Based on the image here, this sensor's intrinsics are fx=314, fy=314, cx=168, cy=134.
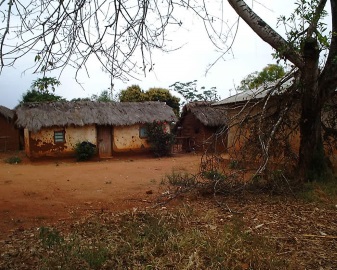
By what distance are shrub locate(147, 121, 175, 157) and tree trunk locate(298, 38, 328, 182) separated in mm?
11669

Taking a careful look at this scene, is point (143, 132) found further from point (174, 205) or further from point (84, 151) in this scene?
point (174, 205)

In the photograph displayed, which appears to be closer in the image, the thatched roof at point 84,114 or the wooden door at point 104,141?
the thatched roof at point 84,114

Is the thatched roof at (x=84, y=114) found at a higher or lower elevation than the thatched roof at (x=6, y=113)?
lower

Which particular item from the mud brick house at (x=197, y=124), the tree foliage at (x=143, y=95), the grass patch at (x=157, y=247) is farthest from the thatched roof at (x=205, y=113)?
the grass patch at (x=157, y=247)

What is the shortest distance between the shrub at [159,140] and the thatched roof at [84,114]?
749 mm

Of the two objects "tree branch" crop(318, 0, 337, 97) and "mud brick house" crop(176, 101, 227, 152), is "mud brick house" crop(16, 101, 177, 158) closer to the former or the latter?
"mud brick house" crop(176, 101, 227, 152)

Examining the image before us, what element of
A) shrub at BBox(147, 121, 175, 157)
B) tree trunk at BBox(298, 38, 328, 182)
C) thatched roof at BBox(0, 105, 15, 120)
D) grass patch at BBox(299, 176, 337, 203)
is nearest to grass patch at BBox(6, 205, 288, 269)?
grass patch at BBox(299, 176, 337, 203)

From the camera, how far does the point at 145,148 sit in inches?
770

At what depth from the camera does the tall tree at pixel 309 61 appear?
610cm

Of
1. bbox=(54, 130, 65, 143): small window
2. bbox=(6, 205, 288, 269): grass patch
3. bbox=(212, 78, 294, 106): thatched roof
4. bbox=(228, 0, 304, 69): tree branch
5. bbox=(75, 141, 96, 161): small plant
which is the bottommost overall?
bbox=(6, 205, 288, 269): grass patch

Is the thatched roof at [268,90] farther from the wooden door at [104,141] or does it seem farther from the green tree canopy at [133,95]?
the green tree canopy at [133,95]

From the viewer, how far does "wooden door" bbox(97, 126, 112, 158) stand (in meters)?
18.6

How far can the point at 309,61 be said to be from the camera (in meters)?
6.50

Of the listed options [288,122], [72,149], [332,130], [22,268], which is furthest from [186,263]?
[72,149]
